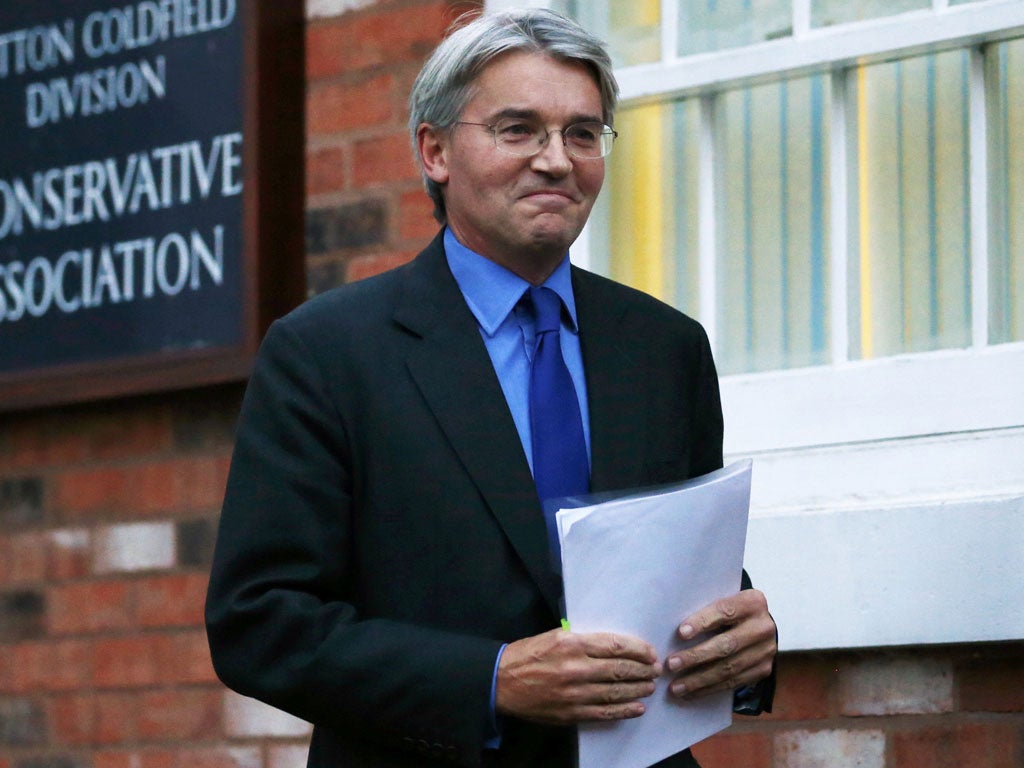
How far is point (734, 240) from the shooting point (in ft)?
12.0

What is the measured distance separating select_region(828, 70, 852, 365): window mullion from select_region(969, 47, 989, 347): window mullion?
0.83 feet

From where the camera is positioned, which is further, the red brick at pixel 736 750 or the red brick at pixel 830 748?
the red brick at pixel 736 750

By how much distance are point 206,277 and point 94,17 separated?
766mm

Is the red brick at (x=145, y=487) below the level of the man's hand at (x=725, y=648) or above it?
above

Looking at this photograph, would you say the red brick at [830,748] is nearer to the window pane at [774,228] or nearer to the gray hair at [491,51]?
the window pane at [774,228]

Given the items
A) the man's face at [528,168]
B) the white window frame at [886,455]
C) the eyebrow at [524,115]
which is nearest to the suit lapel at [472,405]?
the man's face at [528,168]

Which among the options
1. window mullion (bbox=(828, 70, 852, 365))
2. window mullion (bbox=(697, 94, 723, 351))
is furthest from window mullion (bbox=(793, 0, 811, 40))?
window mullion (bbox=(697, 94, 723, 351))

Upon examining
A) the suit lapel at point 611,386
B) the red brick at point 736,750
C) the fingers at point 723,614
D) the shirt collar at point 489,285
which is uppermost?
the shirt collar at point 489,285

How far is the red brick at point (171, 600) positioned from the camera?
4.03 m

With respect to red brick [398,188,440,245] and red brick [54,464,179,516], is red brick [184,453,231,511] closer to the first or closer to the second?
red brick [54,464,179,516]

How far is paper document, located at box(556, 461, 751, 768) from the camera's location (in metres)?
2.07

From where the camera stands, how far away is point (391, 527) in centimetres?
224

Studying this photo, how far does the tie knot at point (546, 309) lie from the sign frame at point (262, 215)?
1675 mm

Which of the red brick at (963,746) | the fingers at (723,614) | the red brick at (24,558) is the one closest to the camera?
the fingers at (723,614)
